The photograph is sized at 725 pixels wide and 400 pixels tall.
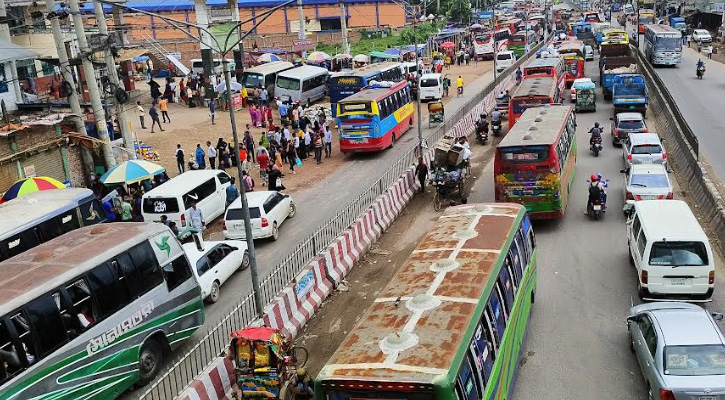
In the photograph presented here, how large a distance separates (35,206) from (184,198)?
4329mm

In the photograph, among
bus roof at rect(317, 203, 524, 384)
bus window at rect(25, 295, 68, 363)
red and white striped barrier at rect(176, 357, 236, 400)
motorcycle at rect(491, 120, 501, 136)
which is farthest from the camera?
motorcycle at rect(491, 120, 501, 136)

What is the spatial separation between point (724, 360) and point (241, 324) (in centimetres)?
844

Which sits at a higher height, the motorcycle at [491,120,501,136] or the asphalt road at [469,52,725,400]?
the motorcycle at [491,120,501,136]

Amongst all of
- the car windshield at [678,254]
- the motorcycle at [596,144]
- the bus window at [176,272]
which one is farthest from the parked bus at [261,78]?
the car windshield at [678,254]

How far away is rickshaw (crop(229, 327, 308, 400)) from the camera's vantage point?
36.2ft

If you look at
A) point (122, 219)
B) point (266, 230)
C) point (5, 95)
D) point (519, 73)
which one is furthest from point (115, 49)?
point (519, 73)

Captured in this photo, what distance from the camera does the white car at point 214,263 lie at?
16578 millimetres

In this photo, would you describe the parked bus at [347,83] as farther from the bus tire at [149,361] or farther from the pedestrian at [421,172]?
the bus tire at [149,361]

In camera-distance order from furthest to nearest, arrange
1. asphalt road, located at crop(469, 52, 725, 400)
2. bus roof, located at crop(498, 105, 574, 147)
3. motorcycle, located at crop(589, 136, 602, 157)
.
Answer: motorcycle, located at crop(589, 136, 602, 157)
bus roof, located at crop(498, 105, 574, 147)
asphalt road, located at crop(469, 52, 725, 400)

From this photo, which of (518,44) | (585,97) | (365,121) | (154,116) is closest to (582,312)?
(365,121)

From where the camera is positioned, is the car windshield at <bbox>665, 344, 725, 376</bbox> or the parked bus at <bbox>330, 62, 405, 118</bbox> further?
the parked bus at <bbox>330, 62, 405, 118</bbox>

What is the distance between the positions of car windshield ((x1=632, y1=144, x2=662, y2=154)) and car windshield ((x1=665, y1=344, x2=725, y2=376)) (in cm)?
1555

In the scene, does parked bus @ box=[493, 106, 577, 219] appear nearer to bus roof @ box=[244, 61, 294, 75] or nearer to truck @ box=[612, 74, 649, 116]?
truck @ box=[612, 74, 649, 116]

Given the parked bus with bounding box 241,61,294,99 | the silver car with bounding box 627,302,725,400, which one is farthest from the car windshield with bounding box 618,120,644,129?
the parked bus with bounding box 241,61,294,99
